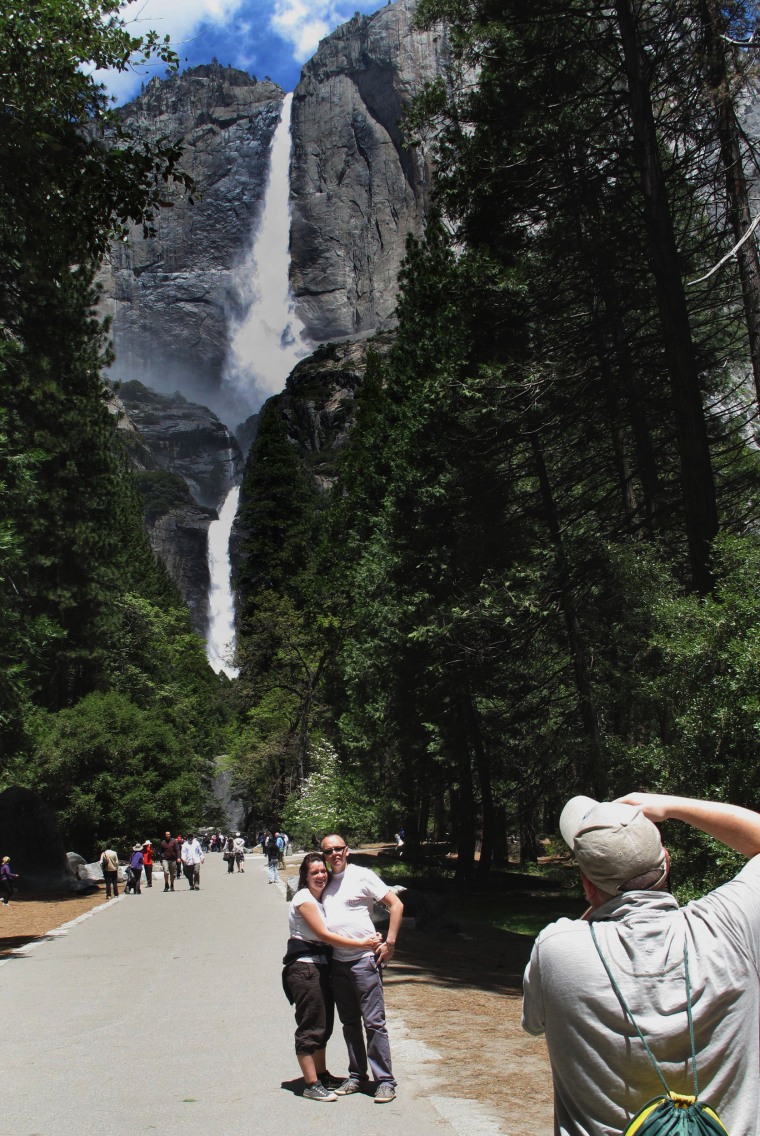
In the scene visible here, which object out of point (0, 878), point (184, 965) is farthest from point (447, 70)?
point (0, 878)

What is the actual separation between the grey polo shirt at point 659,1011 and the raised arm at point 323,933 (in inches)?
159

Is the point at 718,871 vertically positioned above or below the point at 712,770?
below

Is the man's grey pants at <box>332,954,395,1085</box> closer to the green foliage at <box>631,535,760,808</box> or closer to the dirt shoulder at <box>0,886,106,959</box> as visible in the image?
the green foliage at <box>631,535,760,808</box>

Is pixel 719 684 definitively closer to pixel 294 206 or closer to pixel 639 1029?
pixel 639 1029

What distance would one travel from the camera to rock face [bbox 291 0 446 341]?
14338 cm

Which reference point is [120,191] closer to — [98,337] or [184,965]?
[184,965]

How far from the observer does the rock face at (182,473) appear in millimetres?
121312

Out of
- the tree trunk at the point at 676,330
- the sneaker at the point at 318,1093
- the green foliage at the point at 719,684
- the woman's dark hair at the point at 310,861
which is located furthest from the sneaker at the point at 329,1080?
the tree trunk at the point at 676,330

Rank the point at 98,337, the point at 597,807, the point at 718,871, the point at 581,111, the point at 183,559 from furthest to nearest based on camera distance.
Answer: the point at 183,559
the point at 98,337
the point at 581,111
the point at 718,871
the point at 597,807

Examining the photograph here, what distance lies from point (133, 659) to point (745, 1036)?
4226 cm

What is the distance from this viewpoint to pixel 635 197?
52.6 ft

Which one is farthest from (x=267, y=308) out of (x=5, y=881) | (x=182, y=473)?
(x=5, y=881)

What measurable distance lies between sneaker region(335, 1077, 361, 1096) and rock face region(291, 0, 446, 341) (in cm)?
13693

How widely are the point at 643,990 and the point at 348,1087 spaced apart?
14.9 feet
